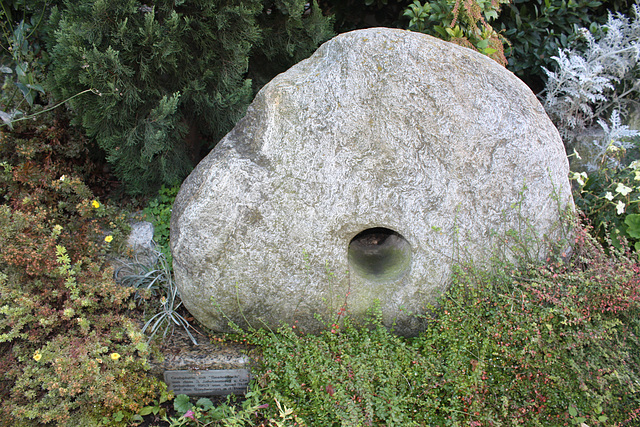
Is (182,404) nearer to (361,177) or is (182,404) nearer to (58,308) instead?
(58,308)

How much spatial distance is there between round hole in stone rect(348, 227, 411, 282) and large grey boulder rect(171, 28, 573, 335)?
8 cm

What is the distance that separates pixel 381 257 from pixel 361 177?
79 centimetres

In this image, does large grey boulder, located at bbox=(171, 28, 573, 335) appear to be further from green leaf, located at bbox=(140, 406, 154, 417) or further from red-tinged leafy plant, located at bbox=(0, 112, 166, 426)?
green leaf, located at bbox=(140, 406, 154, 417)

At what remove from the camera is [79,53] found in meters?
2.95

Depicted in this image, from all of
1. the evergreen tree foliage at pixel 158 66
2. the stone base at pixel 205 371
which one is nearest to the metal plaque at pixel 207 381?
the stone base at pixel 205 371

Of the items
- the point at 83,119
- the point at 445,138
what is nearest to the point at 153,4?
the point at 83,119

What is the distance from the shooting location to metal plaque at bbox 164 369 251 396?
2.93 metres

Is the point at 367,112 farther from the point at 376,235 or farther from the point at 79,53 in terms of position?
the point at 79,53

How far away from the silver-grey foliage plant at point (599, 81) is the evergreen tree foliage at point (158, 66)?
2.43 meters

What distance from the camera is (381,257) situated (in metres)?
3.29

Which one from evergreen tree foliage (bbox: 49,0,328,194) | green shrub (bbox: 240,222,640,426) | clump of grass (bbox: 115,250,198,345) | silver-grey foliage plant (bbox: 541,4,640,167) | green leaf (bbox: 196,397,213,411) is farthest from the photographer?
silver-grey foliage plant (bbox: 541,4,640,167)

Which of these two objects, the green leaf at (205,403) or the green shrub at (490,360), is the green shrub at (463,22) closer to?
the green shrub at (490,360)

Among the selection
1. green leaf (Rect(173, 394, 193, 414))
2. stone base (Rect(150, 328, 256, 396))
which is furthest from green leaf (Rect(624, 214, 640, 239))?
green leaf (Rect(173, 394, 193, 414))

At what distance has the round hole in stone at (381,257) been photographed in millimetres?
3012
